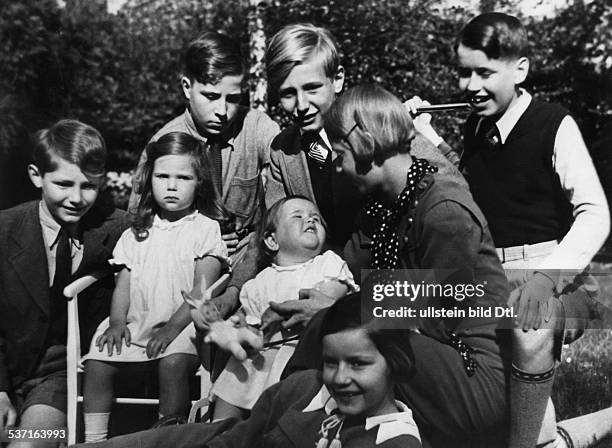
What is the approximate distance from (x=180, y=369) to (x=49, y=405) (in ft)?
1.64

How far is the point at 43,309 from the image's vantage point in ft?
9.88

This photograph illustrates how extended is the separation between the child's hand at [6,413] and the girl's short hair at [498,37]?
1.99 metres

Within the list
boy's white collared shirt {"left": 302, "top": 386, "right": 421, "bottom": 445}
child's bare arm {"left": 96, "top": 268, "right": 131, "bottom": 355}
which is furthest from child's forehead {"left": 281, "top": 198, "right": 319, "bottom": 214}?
boy's white collared shirt {"left": 302, "top": 386, "right": 421, "bottom": 445}

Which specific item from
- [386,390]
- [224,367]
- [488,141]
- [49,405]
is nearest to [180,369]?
[224,367]

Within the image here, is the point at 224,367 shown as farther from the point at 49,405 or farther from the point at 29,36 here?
the point at 29,36

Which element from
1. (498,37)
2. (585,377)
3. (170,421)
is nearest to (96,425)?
(170,421)

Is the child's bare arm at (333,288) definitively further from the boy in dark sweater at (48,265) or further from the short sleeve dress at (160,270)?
the boy in dark sweater at (48,265)

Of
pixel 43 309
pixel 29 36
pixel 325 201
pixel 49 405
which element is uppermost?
pixel 29 36

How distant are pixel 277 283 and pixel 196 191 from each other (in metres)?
0.47

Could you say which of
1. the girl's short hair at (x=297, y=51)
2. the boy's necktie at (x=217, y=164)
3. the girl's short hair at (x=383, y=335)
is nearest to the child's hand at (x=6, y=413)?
the boy's necktie at (x=217, y=164)

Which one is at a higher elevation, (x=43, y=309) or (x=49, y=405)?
(x=43, y=309)

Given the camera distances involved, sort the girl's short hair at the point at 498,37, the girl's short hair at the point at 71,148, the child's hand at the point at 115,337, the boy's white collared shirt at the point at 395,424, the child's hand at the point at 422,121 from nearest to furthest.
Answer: the boy's white collared shirt at the point at 395,424 → the girl's short hair at the point at 498,37 → the child's hand at the point at 422,121 → the child's hand at the point at 115,337 → the girl's short hair at the point at 71,148

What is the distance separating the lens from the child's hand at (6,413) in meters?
2.95

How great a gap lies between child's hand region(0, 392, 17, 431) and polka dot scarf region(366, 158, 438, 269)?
4.54ft
